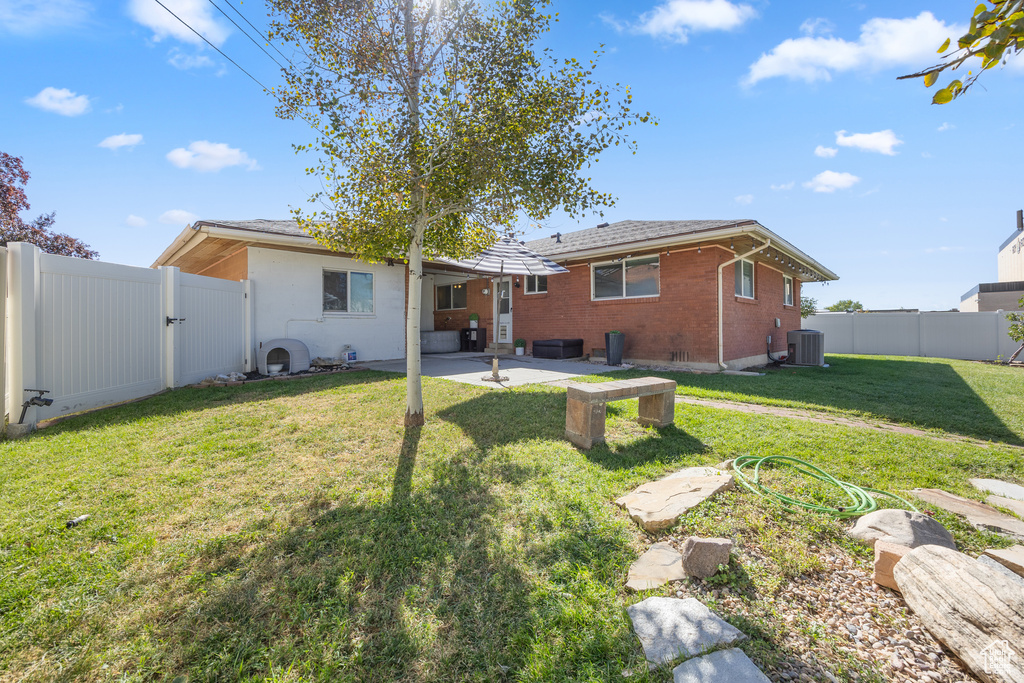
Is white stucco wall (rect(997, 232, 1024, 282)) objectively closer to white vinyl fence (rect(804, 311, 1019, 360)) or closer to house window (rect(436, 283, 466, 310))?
white vinyl fence (rect(804, 311, 1019, 360))

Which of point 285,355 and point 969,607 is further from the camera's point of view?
point 285,355

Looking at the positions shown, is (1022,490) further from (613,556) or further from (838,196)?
(838,196)

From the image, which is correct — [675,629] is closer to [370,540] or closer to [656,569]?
[656,569]

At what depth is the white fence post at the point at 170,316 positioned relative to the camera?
20.6 ft

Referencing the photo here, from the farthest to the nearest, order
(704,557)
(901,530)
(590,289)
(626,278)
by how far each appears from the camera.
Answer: (590,289) → (626,278) → (901,530) → (704,557)

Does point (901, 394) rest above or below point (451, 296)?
below

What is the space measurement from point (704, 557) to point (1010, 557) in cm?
145

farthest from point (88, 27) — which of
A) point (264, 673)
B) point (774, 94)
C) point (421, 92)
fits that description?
point (774, 94)

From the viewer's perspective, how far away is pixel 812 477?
307 cm

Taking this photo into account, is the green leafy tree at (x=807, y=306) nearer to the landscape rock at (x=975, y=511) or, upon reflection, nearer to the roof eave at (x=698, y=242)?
the roof eave at (x=698, y=242)

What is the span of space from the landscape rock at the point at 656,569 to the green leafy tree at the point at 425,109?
122 inches

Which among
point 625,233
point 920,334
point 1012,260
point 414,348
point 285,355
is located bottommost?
point 285,355

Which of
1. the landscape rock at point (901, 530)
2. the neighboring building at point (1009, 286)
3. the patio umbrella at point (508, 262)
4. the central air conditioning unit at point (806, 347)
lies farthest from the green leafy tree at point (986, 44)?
the neighboring building at point (1009, 286)

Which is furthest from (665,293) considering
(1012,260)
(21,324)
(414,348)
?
(1012,260)
